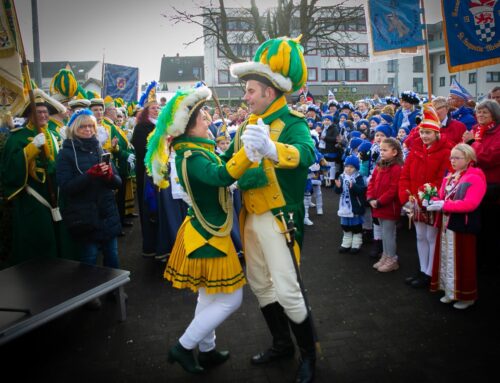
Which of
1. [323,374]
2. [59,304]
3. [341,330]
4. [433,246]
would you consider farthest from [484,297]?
[59,304]

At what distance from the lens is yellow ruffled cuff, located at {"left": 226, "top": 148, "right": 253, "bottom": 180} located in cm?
247

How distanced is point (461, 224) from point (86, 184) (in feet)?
12.2


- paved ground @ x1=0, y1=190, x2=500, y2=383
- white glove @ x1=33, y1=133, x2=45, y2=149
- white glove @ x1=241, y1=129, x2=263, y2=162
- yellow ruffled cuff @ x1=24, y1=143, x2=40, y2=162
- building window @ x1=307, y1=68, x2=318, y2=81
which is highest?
building window @ x1=307, y1=68, x2=318, y2=81

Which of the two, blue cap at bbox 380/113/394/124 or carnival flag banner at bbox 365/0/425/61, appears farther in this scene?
blue cap at bbox 380/113/394/124

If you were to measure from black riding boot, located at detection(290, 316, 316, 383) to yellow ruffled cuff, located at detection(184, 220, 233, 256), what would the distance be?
0.75 meters

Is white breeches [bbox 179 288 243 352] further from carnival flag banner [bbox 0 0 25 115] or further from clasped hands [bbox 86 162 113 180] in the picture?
carnival flag banner [bbox 0 0 25 115]

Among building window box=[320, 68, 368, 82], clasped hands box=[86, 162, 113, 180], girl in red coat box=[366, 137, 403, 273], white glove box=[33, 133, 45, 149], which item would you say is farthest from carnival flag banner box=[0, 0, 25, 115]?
building window box=[320, 68, 368, 82]

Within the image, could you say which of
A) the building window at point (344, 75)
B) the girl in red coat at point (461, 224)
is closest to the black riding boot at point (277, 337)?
the girl in red coat at point (461, 224)

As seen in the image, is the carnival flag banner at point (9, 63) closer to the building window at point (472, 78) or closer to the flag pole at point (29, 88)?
the flag pole at point (29, 88)

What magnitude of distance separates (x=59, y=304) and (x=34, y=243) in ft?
4.80

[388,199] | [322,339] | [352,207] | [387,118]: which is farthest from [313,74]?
[322,339]

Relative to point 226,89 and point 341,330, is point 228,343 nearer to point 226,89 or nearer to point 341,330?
point 341,330

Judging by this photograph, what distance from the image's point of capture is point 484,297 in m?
4.21

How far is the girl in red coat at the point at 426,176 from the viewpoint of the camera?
442 cm
